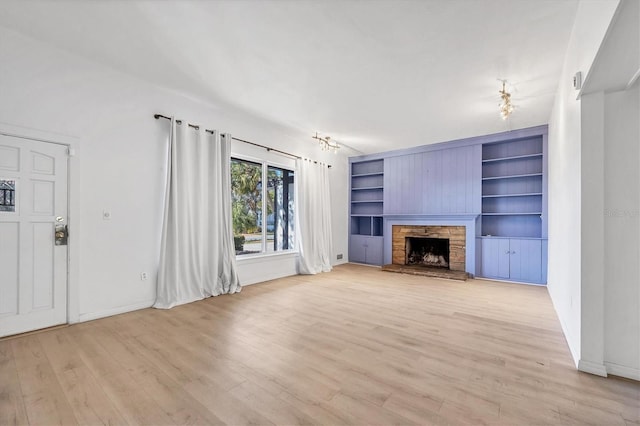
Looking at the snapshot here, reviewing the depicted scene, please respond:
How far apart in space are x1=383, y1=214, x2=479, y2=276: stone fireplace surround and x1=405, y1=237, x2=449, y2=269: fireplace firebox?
0.44m

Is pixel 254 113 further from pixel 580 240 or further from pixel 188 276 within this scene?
pixel 580 240

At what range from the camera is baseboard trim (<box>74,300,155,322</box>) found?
3.22 m

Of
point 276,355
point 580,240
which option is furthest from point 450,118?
point 276,355

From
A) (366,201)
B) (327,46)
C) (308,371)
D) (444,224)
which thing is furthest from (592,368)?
(366,201)

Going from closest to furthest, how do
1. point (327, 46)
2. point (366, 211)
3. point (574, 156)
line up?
1. point (574, 156)
2. point (327, 46)
3. point (366, 211)

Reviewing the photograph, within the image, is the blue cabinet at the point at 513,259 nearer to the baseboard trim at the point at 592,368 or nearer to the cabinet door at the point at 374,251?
the cabinet door at the point at 374,251

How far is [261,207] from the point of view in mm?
5457

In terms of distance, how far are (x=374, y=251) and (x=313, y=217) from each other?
211cm

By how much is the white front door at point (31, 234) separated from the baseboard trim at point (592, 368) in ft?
16.1

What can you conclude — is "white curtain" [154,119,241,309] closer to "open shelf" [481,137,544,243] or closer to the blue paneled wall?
the blue paneled wall

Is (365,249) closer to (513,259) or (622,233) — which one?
(513,259)

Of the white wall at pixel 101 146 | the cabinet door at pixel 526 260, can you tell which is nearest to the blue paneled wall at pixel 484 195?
the cabinet door at pixel 526 260

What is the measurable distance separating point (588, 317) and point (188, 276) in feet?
14.4

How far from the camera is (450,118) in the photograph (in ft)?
15.9
